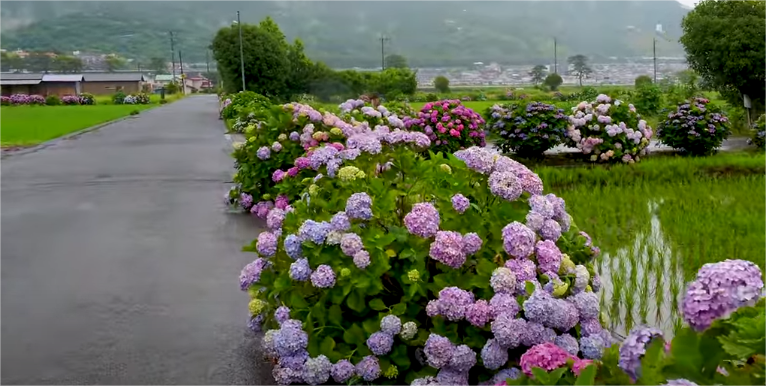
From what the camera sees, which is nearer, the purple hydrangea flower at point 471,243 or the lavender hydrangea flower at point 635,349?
the lavender hydrangea flower at point 635,349

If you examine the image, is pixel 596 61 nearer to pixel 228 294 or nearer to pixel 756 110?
pixel 756 110

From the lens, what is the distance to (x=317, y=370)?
3.61m

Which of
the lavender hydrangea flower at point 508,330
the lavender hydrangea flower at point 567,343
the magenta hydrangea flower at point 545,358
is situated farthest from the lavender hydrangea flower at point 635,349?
the lavender hydrangea flower at point 567,343

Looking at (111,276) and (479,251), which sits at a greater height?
(479,251)

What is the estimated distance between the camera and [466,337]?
3545 millimetres

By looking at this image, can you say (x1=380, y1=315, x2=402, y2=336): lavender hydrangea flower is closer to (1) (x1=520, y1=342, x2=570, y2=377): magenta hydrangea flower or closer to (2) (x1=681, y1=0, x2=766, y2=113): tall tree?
(1) (x1=520, y1=342, x2=570, y2=377): magenta hydrangea flower

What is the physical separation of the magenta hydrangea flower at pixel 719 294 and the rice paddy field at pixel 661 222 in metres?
2.81

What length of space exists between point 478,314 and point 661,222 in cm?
530

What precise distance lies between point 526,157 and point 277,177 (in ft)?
26.1

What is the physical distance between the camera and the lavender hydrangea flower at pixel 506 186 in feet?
12.8

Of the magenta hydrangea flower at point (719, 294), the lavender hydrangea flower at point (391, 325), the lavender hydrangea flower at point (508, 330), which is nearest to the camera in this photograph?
the magenta hydrangea flower at point (719, 294)

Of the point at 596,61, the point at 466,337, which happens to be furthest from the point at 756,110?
the point at 596,61

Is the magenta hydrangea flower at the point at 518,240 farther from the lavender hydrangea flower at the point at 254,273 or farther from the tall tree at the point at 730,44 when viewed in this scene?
the tall tree at the point at 730,44

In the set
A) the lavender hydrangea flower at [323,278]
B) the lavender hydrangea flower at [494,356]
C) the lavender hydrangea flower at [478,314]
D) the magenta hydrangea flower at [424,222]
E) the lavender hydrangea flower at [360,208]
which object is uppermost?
the lavender hydrangea flower at [360,208]
